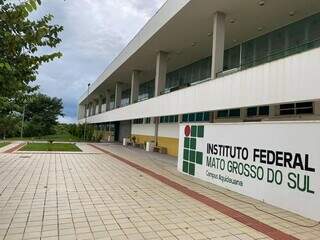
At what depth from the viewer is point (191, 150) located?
1362 centimetres

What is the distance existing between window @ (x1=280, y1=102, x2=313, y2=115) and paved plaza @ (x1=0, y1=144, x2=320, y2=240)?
556 centimetres

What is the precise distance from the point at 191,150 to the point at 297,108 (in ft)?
16.2

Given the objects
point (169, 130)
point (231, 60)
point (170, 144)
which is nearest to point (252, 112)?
point (231, 60)

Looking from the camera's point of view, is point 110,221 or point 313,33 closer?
point 110,221

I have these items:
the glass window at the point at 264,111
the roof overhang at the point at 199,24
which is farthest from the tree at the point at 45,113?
the glass window at the point at 264,111

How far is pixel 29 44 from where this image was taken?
4.70 meters

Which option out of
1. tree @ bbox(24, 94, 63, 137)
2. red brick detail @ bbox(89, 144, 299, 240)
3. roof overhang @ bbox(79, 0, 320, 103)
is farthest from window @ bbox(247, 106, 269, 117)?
tree @ bbox(24, 94, 63, 137)

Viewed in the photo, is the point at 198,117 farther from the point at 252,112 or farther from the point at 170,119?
the point at 252,112

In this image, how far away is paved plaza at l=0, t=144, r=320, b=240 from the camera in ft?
20.5

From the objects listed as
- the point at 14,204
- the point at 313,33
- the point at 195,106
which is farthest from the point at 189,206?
the point at 313,33

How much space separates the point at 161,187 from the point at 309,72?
558cm

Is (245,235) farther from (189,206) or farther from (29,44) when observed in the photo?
(29,44)

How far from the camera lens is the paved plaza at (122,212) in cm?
624

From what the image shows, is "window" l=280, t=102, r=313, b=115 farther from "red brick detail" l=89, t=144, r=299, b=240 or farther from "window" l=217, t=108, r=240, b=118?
"red brick detail" l=89, t=144, r=299, b=240
